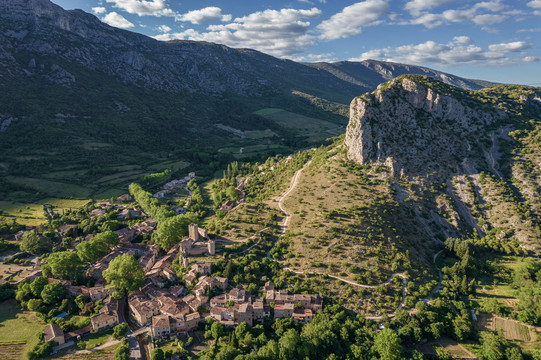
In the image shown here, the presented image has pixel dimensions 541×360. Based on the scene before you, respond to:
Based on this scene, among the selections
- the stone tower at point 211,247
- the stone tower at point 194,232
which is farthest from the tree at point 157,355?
the stone tower at point 194,232

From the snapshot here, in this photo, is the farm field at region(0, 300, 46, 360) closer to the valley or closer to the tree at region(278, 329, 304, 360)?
the valley

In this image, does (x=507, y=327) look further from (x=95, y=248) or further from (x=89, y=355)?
(x=95, y=248)

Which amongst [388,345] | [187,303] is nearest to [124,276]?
[187,303]

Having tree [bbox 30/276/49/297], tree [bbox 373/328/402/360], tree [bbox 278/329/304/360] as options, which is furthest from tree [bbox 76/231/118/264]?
tree [bbox 373/328/402/360]

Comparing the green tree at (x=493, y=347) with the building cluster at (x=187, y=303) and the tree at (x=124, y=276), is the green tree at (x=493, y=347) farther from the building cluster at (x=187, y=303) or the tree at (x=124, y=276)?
the tree at (x=124, y=276)

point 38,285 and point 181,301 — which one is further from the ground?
point 181,301

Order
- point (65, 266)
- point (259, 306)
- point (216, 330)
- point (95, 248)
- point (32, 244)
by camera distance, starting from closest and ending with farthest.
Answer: point (216, 330)
point (259, 306)
point (65, 266)
point (95, 248)
point (32, 244)

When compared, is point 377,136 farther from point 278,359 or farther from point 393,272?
point 278,359
